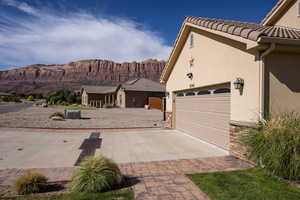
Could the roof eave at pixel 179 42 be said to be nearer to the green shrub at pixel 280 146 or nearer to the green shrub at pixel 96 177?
the green shrub at pixel 280 146

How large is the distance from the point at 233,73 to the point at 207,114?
2.72 metres

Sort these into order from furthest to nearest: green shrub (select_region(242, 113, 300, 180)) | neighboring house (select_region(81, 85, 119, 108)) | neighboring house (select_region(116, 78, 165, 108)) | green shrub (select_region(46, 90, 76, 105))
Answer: green shrub (select_region(46, 90, 76, 105)) < neighboring house (select_region(81, 85, 119, 108)) < neighboring house (select_region(116, 78, 165, 108)) < green shrub (select_region(242, 113, 300, 180))

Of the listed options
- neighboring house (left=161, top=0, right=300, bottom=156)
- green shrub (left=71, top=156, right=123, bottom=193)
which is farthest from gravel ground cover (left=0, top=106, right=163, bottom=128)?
green shrub (left=71, top=156, right=123, bottom=193)

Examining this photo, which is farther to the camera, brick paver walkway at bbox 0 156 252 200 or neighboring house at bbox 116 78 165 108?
neighboring house at bbox 116 78 165 108

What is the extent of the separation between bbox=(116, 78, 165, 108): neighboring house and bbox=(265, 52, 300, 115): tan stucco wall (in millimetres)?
31784

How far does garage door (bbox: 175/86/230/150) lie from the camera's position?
7.55 m

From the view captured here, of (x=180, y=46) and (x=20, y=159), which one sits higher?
(x=180, y=46)

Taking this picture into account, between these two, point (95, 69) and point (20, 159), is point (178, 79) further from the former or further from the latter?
point (95, 69)

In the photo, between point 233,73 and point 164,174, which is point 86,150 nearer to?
point 164,174

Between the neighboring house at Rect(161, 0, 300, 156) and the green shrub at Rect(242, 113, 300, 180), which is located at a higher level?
the neighboring house at Rect(161, 0, 300, 156)

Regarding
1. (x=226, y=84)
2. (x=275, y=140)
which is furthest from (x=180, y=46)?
(x=275, y=140)

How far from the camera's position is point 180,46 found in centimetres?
1147

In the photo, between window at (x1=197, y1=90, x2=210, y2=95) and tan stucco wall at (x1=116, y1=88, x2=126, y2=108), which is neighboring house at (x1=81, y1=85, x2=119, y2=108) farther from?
window at (x1=197, y1=90, x2=210, y2=95)

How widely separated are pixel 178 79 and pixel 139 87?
27.0 metres
